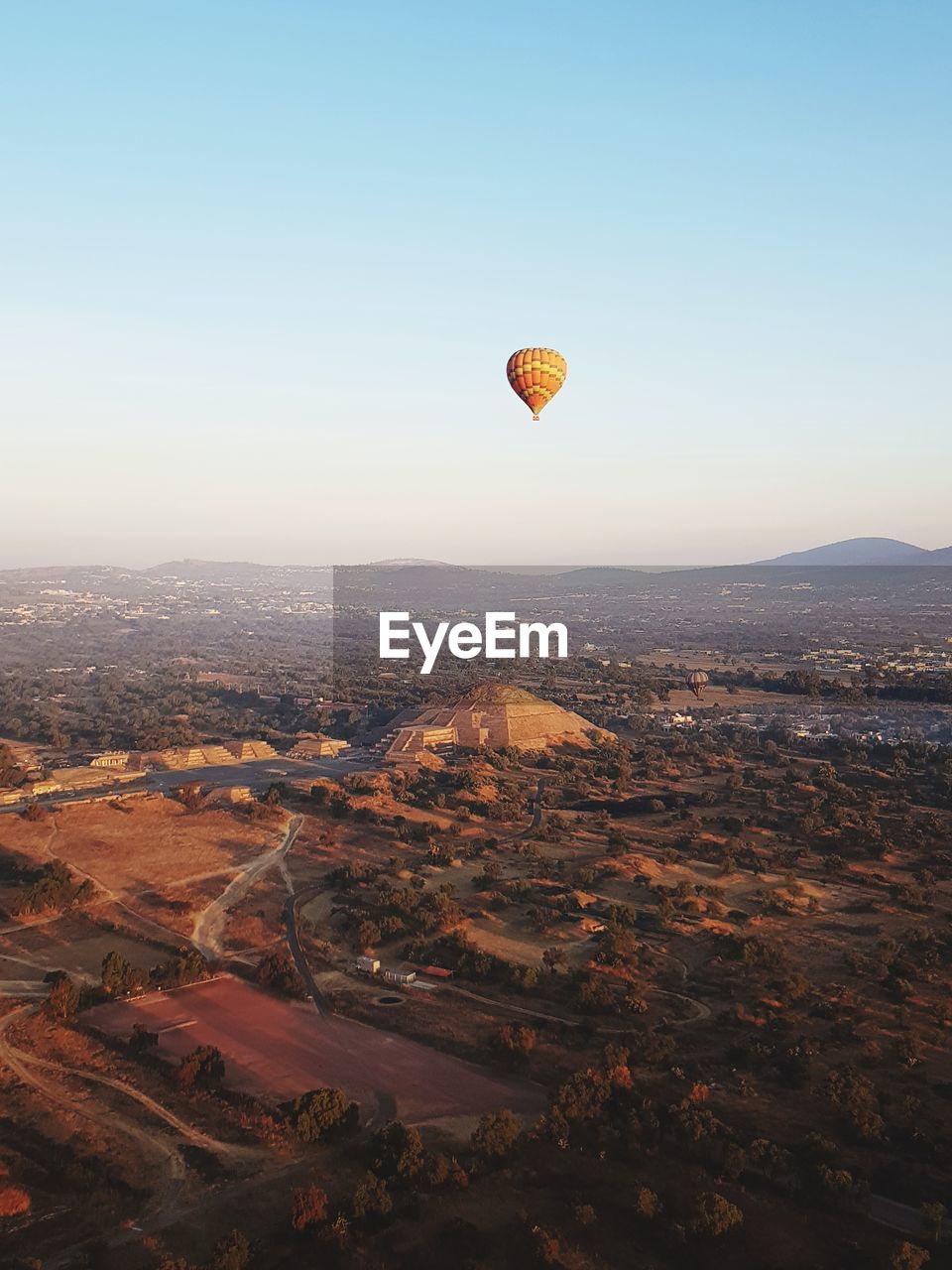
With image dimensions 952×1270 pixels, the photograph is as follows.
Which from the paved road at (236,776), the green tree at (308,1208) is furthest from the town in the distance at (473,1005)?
the paved road at (236,776)

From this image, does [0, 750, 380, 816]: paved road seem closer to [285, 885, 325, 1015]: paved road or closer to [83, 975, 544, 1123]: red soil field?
[285, 885, 325, 1015]: paved road

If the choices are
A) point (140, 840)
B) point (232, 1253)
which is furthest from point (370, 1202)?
point (140, 840)

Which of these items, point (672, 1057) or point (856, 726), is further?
point (856, 726)

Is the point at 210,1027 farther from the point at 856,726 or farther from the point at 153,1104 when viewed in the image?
the point at 856,726

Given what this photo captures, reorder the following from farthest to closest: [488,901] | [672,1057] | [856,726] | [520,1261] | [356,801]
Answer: [856,726]
[356,801]
[488,901]
[672,1057]
[520,1261]

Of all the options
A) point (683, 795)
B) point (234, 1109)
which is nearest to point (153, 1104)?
point (234, 1109)

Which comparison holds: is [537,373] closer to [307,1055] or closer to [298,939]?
[298,939]
